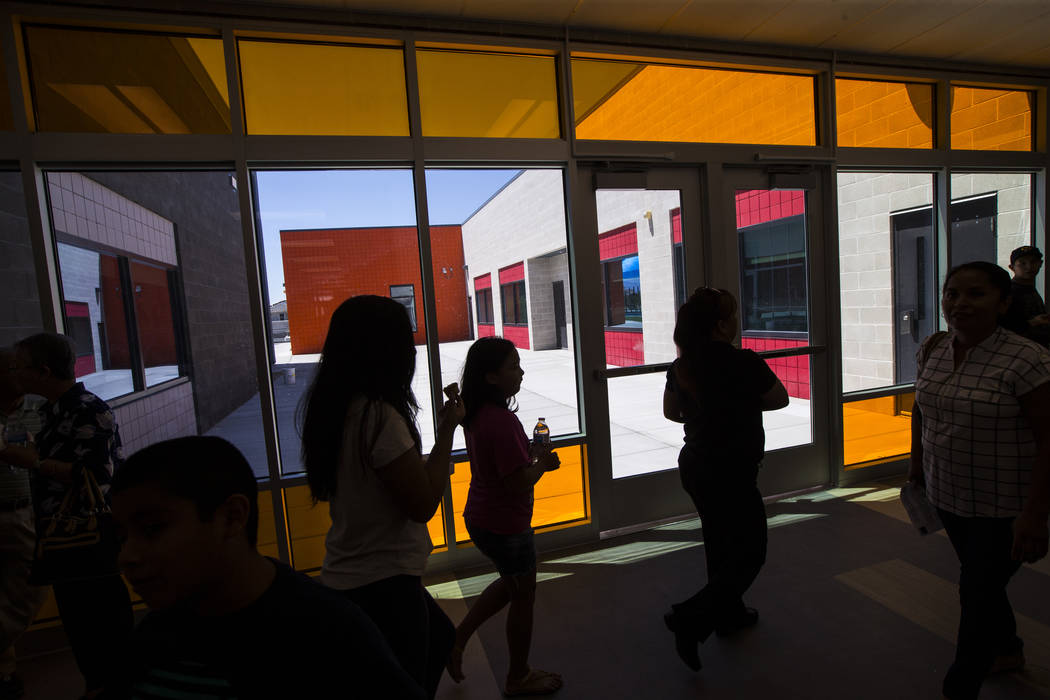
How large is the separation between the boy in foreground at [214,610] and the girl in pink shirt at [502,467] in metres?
1.01

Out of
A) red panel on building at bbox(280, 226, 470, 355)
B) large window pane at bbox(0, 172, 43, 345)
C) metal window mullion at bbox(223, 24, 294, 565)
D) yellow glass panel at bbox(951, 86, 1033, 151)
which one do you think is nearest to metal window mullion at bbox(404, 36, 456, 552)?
red panel on building at bbox(280, 226, 470, 355)

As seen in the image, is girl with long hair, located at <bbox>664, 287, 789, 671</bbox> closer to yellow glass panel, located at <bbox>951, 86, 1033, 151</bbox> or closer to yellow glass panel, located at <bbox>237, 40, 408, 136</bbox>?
yellow glass panel, located at <bbox>237, 40, 408, 136</bbox>

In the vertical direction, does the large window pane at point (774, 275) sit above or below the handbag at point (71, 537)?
above

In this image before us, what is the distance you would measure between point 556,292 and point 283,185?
173cm

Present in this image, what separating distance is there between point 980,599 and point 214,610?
6.98ft

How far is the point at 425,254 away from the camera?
314 cm

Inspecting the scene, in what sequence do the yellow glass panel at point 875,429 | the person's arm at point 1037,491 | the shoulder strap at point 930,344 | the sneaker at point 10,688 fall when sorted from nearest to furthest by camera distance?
1. the person's arm at point 1037,491
2. the shoulder strap at point 930,344
3. the sneaker at point 10,688
4. the yellow glass panel at point 875,429

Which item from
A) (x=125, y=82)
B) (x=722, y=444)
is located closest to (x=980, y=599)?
(x=722, y=444)

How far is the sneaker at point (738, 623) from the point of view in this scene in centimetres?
237

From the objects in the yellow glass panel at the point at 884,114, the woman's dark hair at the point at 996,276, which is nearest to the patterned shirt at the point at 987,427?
the woman's dark hair at the point at 996,276

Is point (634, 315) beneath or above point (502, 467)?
above

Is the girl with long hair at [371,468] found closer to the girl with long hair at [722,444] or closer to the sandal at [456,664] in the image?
the sandal at [456,664]

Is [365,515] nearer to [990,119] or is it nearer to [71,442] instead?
[71,442]

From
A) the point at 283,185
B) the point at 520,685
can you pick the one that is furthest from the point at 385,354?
the point at 283,185
